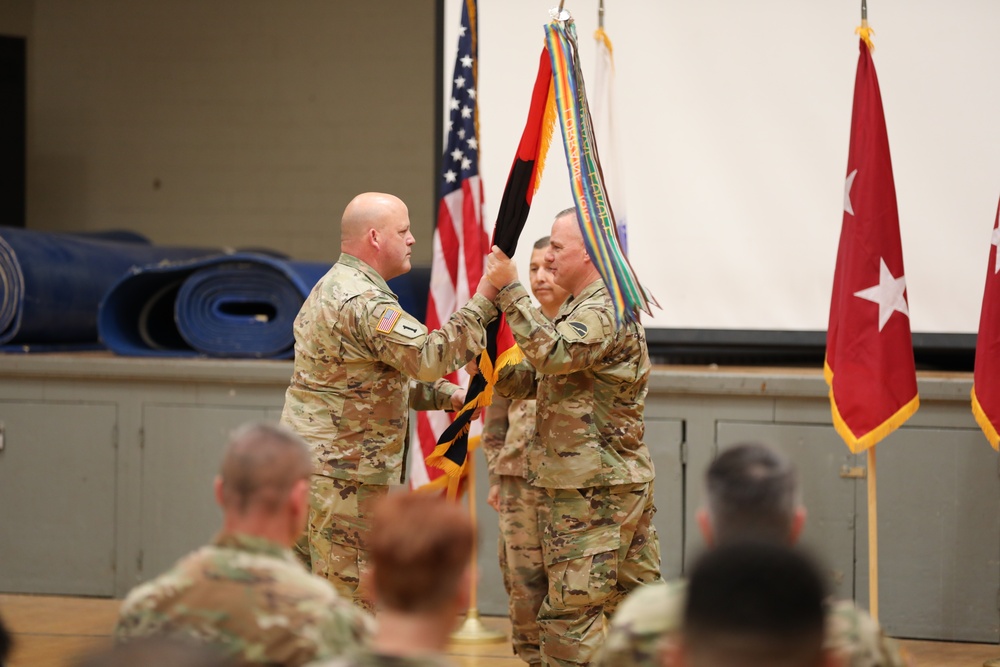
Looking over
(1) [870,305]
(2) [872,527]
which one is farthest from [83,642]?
(1) [870,305]

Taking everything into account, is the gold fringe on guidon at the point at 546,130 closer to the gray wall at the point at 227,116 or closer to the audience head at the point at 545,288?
the audience head at the point at 545,288

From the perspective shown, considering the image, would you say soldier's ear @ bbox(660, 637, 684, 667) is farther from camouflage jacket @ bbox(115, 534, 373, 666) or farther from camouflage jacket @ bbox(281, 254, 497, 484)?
camouflage jacket @ bbox(281, 254, 497, 484)

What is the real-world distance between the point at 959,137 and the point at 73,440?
4.42 meters

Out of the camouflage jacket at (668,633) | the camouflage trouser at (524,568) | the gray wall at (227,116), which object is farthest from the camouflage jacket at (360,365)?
the gray wall at (227,116)

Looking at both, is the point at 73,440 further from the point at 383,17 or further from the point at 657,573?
the point at 383,17

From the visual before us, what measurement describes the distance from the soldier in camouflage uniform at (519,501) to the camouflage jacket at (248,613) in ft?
6.58

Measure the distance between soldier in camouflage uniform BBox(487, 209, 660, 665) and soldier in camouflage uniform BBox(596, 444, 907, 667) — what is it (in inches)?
63.9

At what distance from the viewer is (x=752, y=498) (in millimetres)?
2115

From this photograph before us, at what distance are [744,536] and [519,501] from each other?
8.19ft

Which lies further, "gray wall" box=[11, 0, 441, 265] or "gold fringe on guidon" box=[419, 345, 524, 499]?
"gray wall" box=[11, 0, 441, 265]

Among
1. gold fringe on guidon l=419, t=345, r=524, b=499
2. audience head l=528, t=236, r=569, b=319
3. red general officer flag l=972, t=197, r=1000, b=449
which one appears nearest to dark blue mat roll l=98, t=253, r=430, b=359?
audience head l=528, t=236, r=569, b=319

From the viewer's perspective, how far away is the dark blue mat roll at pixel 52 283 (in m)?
6.14

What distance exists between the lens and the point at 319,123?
31.3 feet

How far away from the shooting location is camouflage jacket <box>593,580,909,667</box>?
1.94 m
